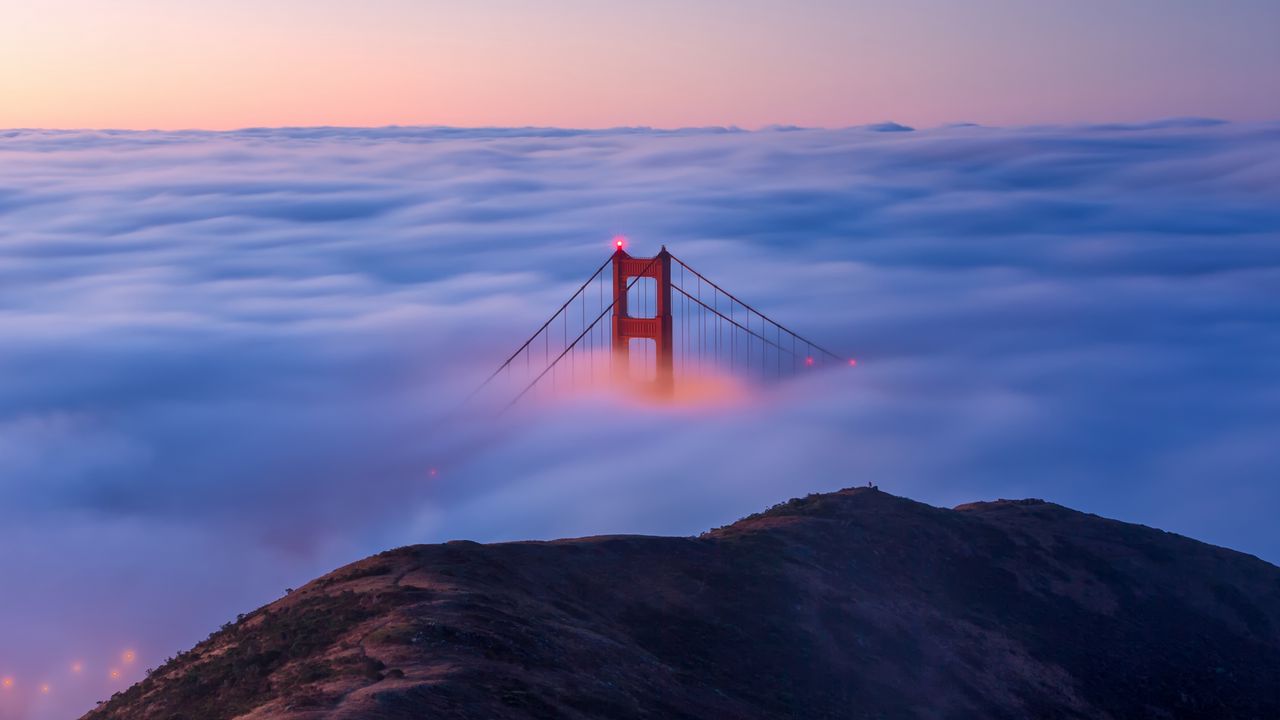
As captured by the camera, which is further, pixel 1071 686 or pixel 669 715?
pixel 1071 686

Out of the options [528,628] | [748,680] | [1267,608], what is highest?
Answer: [528,628]

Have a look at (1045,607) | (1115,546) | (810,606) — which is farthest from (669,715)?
(1115,546)

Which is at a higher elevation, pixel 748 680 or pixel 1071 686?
pixel 748 680

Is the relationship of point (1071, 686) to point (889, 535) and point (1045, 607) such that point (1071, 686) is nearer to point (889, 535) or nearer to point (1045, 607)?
point (1045, 607)

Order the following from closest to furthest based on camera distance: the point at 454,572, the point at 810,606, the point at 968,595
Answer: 1. the point at 454,572
2. the point at 810,606
3. the point at 968,595

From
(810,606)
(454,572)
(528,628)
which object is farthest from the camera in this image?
(810,606)

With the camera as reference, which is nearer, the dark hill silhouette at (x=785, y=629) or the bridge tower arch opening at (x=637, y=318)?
the dark hill silhouette at (x=785, y=629)

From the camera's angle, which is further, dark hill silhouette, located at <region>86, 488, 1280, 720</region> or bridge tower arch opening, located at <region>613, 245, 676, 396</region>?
bridge tower arch opening, located at <region>613, 245, 676, 396</region>

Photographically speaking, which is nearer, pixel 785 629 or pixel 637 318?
pixel 785 629
